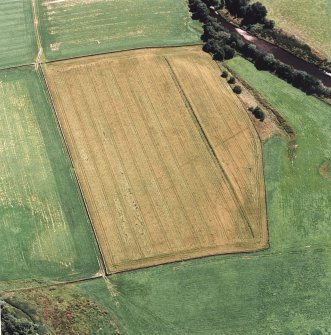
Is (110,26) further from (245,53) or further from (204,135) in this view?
(204,135)

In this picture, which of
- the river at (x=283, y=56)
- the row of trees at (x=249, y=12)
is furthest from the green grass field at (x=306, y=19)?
the river at (x=283, y=56)

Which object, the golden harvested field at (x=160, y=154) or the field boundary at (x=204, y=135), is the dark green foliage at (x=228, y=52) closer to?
the golden harvested field at (x=160, y=154)

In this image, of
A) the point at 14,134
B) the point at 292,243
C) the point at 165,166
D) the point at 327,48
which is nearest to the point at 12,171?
the point at 14,134

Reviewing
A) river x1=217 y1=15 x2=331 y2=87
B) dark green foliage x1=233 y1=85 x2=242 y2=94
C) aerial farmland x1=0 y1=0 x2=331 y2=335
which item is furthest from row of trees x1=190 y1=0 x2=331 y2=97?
dark green foliage x1=233 y1=85 x2=242 y2=94

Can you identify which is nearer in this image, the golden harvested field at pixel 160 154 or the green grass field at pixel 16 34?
the golden harvested field at pixel 160 154

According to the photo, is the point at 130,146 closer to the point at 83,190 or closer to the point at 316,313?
the point at 83,190

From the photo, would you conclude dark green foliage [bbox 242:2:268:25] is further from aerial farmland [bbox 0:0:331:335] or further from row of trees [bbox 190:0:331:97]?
row of trees [bbox 190:0:331:97]
